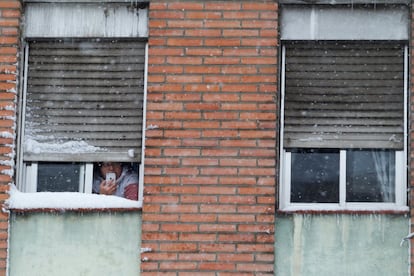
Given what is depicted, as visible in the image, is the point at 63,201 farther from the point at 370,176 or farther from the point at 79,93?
the point at 370,176

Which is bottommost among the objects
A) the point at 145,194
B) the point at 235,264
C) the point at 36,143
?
the point at 235,264

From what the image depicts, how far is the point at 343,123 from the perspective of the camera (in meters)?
7.27

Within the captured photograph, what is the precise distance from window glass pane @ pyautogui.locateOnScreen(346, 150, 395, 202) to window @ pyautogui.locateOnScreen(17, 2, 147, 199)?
A: 6.57ft

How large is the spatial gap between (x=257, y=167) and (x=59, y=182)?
75.0 inches

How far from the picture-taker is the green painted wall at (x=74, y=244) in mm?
7004

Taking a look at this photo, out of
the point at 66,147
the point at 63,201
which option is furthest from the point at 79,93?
the point at 63,201

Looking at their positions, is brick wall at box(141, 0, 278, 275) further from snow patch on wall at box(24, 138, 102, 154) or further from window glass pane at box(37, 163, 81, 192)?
window glass pane at box(37, 163, 81, 192)

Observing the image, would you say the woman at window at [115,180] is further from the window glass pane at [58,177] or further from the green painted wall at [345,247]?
the green painted wall at [345,247]

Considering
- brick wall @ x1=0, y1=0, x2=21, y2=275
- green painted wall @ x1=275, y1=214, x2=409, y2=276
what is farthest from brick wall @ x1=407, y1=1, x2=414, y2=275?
brick wall @ x1=0, y1=0, x2=21, y2=275

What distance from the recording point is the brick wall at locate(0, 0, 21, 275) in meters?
7.00

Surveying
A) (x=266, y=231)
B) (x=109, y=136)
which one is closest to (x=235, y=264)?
(x=266, y=231)

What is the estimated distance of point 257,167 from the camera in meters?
7.05

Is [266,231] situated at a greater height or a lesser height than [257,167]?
lesser

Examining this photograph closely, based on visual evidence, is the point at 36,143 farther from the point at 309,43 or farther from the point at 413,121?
the point at 413,121
